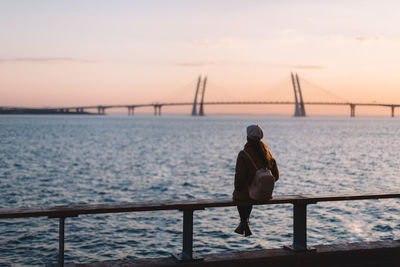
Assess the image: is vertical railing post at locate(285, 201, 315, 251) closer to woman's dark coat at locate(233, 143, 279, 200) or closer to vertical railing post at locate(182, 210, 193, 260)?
woman's dark coat at locate(233, 143, 279, 200)

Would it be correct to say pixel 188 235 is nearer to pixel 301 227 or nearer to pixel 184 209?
pixel 184 209

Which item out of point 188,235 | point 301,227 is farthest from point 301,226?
point 188,235

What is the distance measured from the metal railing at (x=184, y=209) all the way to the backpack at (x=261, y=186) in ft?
0.21

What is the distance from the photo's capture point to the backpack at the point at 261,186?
4.32 meters

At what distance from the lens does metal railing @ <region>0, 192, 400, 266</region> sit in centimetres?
372

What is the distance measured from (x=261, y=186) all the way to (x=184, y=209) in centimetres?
76

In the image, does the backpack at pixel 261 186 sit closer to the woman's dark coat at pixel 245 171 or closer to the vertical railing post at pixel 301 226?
the woman's dark coat at pixel 245 171

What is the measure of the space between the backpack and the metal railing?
65 millimetres

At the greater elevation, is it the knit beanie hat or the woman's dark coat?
the knit beanie hat

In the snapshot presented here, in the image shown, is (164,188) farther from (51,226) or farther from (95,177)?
(51,226)

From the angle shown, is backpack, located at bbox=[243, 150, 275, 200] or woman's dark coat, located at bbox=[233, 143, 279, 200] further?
woman's dark coat, located at bbox=[233, 143, 279, 200]

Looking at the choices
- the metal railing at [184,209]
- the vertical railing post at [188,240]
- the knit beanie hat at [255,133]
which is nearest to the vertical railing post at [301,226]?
the metal railing at [184,209]

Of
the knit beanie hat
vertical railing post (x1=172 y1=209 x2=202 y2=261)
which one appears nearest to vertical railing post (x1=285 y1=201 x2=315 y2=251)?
the knit beanie hat

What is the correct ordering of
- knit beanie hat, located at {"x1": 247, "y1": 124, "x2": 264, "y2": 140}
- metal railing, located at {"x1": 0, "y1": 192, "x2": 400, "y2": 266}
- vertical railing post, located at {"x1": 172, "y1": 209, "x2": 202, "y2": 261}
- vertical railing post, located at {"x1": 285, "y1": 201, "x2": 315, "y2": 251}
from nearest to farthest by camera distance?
metal railing, located at {"x1": 0, "y1": 192, "x2": 400, "y2": 266}, vertical railing post, located at {"x1": 172, "y1": 209, "x2": 202, "y2": 261}, vertical railing post, located at {"x1": 285, "y1": 201, "x2": 315, "y2": 251}, knit beanie hat, located at {"x1": 247, "y1": 124, "x2": 264, "y2": 140}
